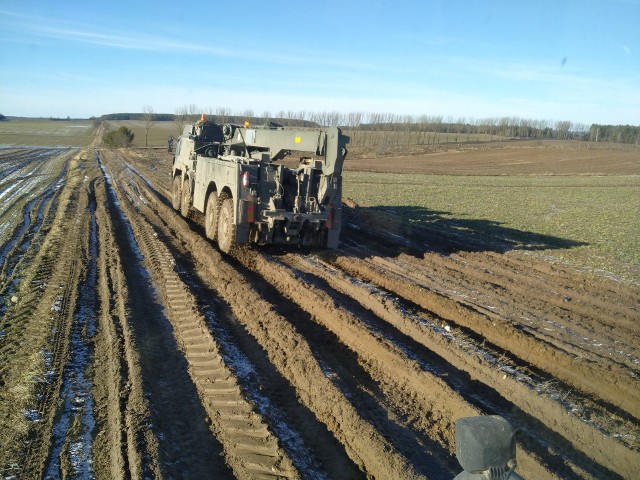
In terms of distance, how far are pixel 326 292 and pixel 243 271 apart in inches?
86.5

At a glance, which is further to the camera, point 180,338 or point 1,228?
Answer: point 1,228

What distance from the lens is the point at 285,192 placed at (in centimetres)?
1053

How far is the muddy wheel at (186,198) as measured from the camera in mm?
14932

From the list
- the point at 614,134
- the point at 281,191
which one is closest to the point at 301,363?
the point at 281,191

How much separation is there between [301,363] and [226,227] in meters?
5.69

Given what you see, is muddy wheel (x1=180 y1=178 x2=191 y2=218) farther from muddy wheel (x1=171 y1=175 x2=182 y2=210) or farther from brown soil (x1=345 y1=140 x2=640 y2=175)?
brown soil (x1=345 y1=140 x2=640 y2=175)

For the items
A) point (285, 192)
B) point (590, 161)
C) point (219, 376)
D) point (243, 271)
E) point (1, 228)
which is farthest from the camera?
point (590, 161)

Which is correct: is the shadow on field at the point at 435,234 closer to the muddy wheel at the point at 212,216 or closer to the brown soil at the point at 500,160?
the muddy wheel at the point at 212,216

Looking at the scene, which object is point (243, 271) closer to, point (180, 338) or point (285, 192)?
point (285, 192)

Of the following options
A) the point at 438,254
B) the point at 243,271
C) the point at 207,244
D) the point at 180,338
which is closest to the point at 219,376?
the point at 180,338

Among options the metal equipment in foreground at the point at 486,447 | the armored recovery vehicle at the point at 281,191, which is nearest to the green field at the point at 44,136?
the armored recovery vehicle at the point at 281,191

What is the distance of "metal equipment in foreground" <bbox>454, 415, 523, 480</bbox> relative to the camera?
5.11 ft

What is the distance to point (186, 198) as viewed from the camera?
49.7 ft

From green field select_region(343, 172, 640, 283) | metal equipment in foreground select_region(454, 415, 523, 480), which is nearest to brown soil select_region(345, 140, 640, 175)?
green field select_region(343, 172, 640, 283)
